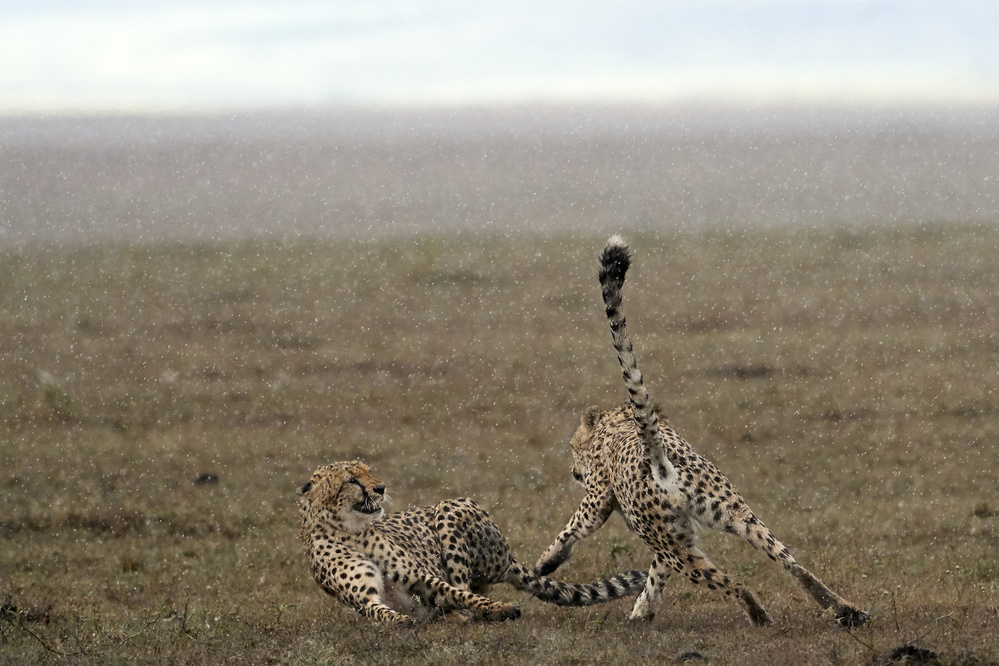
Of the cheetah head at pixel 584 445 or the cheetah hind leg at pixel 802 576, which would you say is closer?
the cheetah hind leg at pixel 802 576

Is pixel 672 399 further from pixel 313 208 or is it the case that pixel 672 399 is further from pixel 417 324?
pixel 313 208

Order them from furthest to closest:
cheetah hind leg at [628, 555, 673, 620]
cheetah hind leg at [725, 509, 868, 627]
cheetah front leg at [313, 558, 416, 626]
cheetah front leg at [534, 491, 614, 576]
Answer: cheetah front leg at [534, 491, 614, 576]
cheetah hind leg at [628, 555, 673, 620]
cheetah front leg at [313, 558, 416, 626]
cheetah hind leg at [725, 509, 868, 627]

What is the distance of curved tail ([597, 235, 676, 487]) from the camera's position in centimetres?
743

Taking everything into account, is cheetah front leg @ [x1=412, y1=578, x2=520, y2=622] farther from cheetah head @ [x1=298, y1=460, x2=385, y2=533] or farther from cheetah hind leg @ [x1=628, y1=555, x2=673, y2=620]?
cheetah hind leg @ [x1=628, y1=555, x2=673, y2=620]

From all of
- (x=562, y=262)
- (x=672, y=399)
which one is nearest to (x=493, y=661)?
(x=672, y=399)

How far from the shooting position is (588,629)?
7555mm

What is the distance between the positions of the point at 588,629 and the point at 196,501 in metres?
5.94

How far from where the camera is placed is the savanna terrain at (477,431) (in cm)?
745

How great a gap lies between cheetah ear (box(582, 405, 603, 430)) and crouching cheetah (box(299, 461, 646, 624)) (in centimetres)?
160

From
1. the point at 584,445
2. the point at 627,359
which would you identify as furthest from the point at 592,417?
the point at 627,359

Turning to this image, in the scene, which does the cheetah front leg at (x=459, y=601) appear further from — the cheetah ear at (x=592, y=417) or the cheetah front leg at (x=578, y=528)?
the cheetah ear at (x=592, y=417)

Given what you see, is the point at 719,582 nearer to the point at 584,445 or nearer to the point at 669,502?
the point at 669,502

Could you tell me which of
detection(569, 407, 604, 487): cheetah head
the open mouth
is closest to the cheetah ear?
detection(569, 407, 604, 487): cheetah head

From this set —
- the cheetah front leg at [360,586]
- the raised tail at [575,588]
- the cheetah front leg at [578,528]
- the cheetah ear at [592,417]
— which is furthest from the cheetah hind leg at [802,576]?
the cheetah ear at [592,417]
